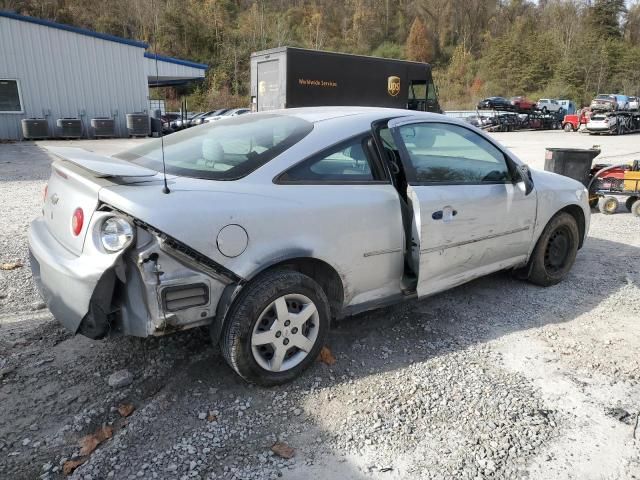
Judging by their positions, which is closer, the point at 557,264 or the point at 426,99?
the point at 557,264

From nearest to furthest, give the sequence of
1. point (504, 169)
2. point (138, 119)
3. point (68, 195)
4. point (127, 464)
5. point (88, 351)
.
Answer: point (127, 464) → point (68, 195) → point (88, 351) → point (504, 169) → point (138, 119)

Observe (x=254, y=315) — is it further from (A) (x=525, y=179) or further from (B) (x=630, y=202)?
(B) (x=630, y=202)

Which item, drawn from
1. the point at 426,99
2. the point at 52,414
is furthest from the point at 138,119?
the point at 52,414

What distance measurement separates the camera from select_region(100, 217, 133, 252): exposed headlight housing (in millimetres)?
2330

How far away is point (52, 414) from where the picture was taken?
256 cm

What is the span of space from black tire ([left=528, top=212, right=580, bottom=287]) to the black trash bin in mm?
3543

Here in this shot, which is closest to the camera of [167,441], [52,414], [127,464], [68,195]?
[127,464]

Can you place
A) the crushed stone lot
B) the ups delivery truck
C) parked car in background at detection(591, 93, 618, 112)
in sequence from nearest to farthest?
1. the crushed stone lot
2. the ups delivery truck
3. parked car in background at detection(591, 93, 618, 112)

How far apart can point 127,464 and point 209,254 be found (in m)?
1.01

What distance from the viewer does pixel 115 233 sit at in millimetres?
2375

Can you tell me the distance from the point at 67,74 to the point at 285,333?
899 inches

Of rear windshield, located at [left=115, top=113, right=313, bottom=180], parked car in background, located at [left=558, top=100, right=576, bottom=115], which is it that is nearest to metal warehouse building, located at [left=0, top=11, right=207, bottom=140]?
rear windshield, located at [left=115, top=113, right=313, bottom=180]

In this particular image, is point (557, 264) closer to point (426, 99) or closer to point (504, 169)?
point (504, 169)

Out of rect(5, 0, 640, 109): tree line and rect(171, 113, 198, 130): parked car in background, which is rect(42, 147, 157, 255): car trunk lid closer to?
rect(171, 113, 198, 130): parked car in background
